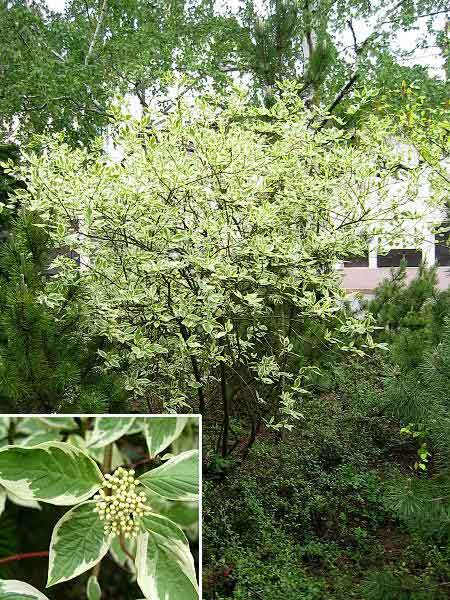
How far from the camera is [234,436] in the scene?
4.15 meters

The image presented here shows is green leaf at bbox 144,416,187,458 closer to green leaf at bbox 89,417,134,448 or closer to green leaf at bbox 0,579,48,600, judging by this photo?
green leaf at bbox 89,417,134,448

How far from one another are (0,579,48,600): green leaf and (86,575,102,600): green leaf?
9cm

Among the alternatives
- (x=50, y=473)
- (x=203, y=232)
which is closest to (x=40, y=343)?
(x=203, y=232)

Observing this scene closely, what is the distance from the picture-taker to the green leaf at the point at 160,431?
5.50ft

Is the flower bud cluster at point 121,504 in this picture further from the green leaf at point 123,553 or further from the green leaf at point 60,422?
the green leaf at point 60,422

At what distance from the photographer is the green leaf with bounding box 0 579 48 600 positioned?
153cm

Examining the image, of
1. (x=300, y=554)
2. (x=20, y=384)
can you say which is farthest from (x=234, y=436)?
(x=20, y=384)

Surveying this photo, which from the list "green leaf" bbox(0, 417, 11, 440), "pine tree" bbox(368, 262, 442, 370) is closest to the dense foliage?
"green leaf" bbox(0, 417, 11, 440)

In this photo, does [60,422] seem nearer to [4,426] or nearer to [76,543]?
[4,426]

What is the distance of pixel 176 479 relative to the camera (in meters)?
1.66

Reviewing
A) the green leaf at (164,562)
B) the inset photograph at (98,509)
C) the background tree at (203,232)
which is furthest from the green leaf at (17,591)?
the background tree at (203,232)

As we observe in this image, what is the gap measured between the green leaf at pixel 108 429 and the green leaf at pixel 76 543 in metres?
0.14

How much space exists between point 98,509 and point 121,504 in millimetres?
54

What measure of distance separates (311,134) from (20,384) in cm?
210
